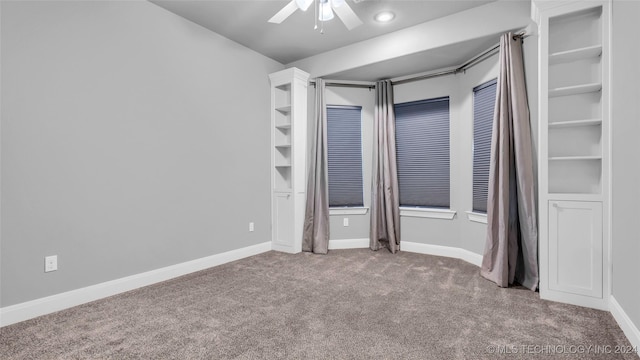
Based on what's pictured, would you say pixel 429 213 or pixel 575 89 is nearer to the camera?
pixel 575 89

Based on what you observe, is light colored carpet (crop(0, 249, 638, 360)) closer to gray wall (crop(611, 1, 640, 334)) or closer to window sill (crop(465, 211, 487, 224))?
gray wall (crop(611, 1, 640, 334))

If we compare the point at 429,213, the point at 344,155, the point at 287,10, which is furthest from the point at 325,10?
the point at 429,213

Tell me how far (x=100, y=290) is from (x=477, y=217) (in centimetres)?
380

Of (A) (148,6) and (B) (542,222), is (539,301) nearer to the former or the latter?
(B) (542,222)

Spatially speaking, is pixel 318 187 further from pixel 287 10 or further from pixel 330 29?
pixel 287 10

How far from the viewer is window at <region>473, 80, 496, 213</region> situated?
11.1 feet

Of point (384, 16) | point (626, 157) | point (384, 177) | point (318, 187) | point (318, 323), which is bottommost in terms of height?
point (318, 323)

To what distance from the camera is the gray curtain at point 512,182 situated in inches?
107

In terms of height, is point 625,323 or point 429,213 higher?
point 429,213

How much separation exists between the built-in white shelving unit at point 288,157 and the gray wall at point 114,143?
1.59ft

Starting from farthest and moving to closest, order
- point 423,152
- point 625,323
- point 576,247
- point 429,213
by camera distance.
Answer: point 423,152, point 429,213, point 576,247, point 625,323

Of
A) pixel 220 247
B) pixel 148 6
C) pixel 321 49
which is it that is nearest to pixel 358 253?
pixel 220 247

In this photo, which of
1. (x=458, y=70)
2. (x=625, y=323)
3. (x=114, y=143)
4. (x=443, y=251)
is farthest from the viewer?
(x=443, y=251)

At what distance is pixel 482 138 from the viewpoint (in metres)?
3.48
